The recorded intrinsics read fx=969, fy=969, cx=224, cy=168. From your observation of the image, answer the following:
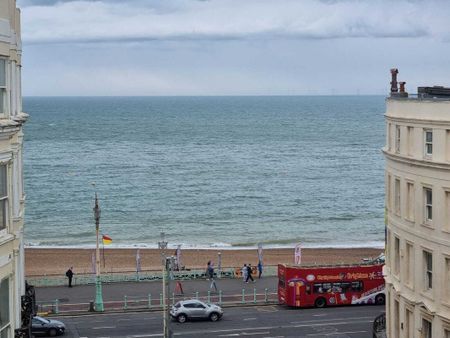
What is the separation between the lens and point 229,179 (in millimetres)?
140875

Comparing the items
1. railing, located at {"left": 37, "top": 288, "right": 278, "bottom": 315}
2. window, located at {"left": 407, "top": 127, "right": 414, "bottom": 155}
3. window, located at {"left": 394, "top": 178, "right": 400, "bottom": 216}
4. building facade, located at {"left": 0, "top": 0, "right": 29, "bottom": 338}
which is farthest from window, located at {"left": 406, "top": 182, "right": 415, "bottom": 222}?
railing, located at {"left": 37, "top": 288, "right": 278, "bottom": 315}

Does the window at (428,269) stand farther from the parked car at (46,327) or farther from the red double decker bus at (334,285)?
the parked car at (46,327)

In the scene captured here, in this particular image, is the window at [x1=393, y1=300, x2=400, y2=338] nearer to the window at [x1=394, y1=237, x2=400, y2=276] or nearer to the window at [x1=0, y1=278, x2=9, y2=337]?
the window at [x1=394, y1=237, x2=400, y2=276]

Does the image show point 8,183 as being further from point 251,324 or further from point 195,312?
point 195,312

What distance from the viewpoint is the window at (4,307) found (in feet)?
67.6

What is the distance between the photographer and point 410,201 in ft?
117

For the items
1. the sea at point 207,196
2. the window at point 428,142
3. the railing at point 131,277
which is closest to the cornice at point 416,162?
the window at point 428,142

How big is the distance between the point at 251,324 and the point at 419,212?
653 inches

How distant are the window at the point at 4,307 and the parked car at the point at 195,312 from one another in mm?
29315

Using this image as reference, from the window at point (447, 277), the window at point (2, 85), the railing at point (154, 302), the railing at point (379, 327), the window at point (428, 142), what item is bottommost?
the railing at point (154, 302)

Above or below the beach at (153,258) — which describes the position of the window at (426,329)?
above

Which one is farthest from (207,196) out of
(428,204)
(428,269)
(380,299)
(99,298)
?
(428,204)

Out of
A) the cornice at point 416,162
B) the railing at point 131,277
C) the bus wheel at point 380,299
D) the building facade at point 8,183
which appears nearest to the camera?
the building facade at point 8,183

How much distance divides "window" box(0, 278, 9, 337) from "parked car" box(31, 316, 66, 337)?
24777 mm
